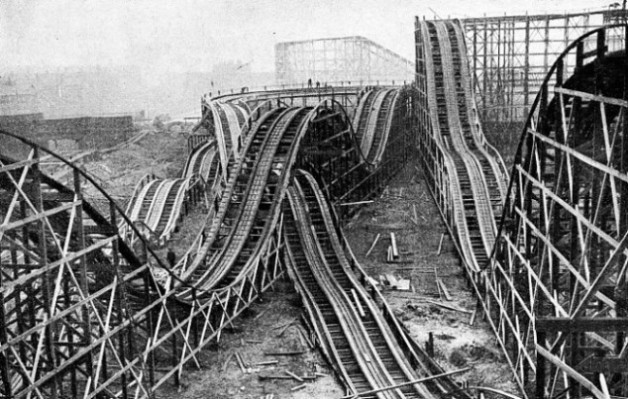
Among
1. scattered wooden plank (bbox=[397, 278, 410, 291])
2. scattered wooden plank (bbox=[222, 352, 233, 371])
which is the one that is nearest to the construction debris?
scattered wooden plank (bbox=[397, 278, 410, 291])

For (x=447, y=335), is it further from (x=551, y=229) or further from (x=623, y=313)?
(x=623, y=313)

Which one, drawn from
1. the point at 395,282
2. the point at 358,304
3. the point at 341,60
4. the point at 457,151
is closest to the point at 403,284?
the point at 395,282

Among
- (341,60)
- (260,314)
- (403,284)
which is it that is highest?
(341,60)

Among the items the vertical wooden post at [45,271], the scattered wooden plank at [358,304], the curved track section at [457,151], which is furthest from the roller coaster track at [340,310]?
the vertical wooden post at [45,271]

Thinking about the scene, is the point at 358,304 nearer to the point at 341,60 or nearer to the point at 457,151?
the point at 457,151

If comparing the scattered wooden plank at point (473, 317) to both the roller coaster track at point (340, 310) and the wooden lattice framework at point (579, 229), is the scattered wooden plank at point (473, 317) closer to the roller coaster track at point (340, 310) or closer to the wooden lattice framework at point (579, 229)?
the roller coaster track at point (340, 310)

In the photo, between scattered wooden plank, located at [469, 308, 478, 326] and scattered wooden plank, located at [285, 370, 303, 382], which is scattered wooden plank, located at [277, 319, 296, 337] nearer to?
scattered wooden plank, located at [285, 370, 303, 382]

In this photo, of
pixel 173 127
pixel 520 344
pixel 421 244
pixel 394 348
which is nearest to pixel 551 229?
pixel 520 344
